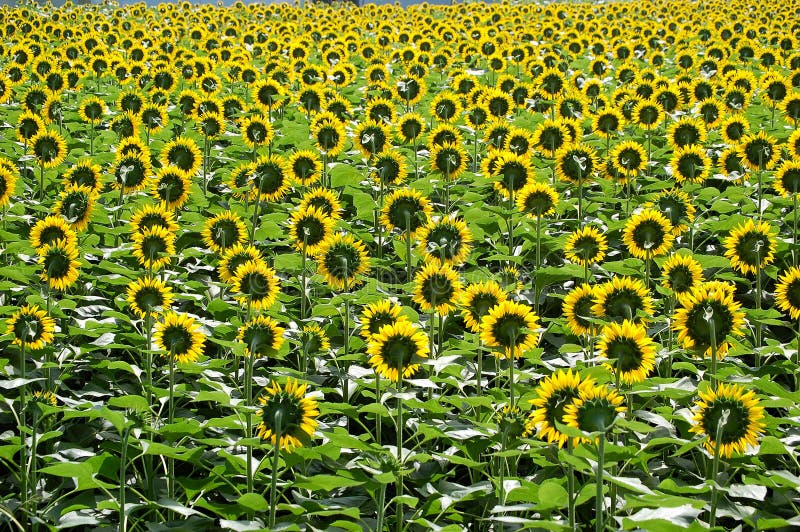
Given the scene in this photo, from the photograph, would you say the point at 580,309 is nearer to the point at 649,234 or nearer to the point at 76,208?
the point at 649,234

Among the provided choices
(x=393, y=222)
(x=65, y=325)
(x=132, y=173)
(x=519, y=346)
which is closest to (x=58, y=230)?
(x=65, y=325)

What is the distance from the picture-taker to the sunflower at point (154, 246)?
441 centimetres

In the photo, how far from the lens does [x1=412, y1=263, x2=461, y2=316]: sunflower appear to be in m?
3.82

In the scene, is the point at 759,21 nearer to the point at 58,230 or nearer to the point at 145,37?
the point at 145,37

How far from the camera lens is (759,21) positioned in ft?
49.0

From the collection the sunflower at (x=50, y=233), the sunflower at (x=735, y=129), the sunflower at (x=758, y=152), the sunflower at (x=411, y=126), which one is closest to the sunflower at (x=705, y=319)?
the sunflower at (x=758, y=152)

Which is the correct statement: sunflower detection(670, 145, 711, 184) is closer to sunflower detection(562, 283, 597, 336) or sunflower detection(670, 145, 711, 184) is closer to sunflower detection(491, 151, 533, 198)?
sunflower detection(491, 151, 533, 198)

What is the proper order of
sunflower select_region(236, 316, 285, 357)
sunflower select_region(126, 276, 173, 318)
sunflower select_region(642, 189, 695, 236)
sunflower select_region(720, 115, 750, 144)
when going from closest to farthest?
sunflower select_region(236, 316, 285, 357)
sunflower select_region(126, 276, 173, 318)
sunflower select_region(642, 189, 695, 236)
sunflower select_region(720, 115, 750, 144)

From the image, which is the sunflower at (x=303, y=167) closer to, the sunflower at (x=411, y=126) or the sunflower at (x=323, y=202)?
the sunflower at (x=323, y=202)

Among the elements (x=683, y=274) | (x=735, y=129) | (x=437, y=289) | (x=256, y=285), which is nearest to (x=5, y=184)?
(x=256, y=285)

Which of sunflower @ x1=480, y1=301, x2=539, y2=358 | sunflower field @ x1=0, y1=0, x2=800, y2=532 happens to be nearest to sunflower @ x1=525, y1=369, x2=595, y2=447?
sunflower field @ x1=0, y1=0, x2=800, y2=532

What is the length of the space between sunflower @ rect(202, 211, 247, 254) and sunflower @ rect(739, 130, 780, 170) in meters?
3.52

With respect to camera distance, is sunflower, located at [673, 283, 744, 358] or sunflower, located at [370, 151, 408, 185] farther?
sunflower, located at [370, 151, 408, 185]

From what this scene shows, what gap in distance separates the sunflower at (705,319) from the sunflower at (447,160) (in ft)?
8.41
